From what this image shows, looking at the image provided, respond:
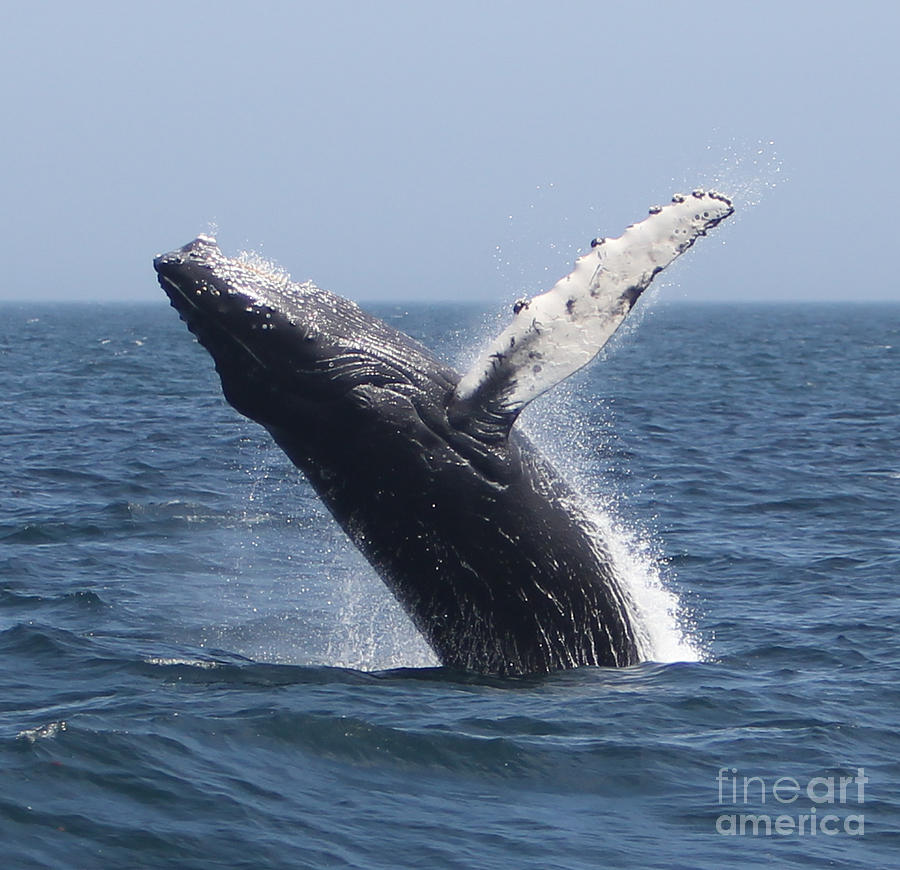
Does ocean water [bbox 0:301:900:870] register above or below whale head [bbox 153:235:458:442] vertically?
below

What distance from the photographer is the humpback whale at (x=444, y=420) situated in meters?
9.50

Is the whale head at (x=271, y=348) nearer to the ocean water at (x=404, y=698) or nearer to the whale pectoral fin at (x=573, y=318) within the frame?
the whale pectoral fin at (x=573, y=318)

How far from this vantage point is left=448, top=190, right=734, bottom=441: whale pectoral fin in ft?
30.7

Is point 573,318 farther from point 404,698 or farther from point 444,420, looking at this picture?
point 404,698

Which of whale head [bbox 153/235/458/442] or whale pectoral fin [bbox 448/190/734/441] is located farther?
whale head [bbox 153/235/458/442]

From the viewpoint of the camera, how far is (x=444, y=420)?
9.77 m

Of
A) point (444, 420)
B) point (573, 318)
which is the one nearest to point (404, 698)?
point (444, 420)

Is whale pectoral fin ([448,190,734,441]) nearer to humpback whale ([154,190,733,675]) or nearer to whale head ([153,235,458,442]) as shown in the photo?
humpback whale ([154,190,733,675])

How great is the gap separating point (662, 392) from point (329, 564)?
1014 inches

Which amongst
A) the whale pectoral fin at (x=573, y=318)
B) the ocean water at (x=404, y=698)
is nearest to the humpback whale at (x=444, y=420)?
the whale pectoral fin at (x=573, y=318)

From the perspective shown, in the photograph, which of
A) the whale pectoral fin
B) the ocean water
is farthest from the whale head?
the ocean water

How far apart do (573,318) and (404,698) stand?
2.81 meters

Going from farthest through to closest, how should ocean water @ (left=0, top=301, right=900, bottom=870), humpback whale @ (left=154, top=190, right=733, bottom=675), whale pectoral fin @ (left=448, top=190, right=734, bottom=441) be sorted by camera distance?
humpback whale @ (left=154, top=190, right=733, bottom=675)
whale pectoral fin @ (left=448, top=190, right=734, bottom=441)
ocean water @ (left=0, top=301, right=900, bottom=870)

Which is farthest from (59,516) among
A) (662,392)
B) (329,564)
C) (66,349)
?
(66,349)
